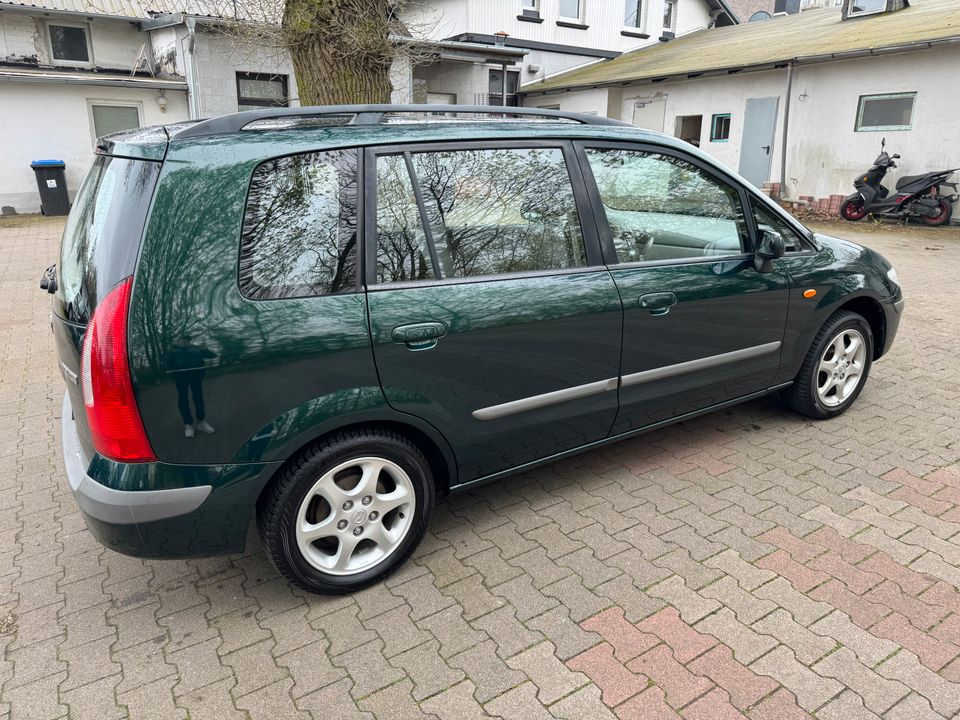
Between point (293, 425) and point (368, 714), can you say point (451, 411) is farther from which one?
point (368, 714)

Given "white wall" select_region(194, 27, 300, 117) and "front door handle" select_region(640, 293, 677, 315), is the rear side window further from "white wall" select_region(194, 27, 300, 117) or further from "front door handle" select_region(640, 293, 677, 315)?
"white wall" select_region(194, 27, 300, 117)

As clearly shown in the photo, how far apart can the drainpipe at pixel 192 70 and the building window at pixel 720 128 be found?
41.0 feet

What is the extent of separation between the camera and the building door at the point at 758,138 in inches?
647

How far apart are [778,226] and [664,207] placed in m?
0.75

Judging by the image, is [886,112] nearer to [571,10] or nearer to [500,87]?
[500,87]

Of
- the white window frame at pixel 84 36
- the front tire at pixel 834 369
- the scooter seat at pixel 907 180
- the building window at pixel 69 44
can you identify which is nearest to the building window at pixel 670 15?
the scooter seat at pixel 907 180

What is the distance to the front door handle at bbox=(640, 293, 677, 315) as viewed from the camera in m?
3.22

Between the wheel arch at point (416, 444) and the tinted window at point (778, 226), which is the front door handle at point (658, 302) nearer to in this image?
the tinted window at point (778, 226)

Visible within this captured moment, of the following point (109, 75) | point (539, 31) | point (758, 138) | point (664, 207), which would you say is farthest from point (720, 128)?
point (664, 207)

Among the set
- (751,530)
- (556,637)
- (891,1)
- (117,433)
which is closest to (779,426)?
(751,530)

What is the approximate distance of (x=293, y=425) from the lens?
7.97 ft

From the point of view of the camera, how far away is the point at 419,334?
103 inches

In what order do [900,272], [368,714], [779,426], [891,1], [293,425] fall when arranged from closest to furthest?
[368,714] < [293,425] < [779,426] < [900,272] < [891,1]

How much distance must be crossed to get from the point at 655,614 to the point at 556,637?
0.40m
